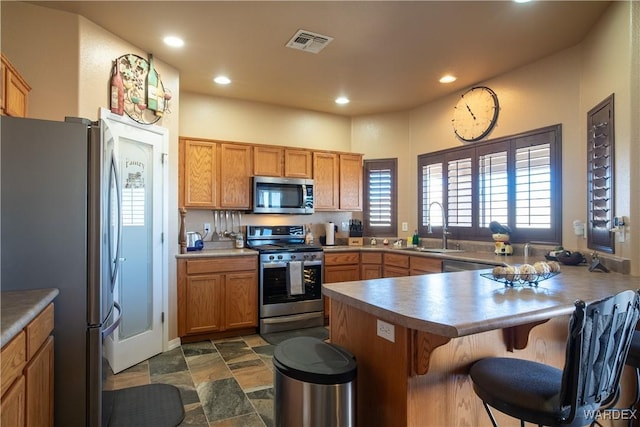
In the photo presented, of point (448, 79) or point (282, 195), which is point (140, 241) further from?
point (448, 79)

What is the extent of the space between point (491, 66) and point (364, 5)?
173cm

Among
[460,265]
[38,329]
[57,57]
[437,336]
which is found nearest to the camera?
[437,336]

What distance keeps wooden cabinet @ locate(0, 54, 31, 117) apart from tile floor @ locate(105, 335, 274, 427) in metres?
1.67

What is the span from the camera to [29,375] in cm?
145

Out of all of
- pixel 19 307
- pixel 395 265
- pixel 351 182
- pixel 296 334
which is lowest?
pixel 296 334

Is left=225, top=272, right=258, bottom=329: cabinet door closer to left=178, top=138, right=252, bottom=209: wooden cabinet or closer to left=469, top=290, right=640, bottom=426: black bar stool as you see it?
left=178, top=138, right=252, bottom=209: wooden cabinet

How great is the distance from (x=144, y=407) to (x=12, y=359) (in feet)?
4.31

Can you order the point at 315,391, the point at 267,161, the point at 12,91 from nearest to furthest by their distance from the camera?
the point at 315,391 < the point at 12,91 < the point at 267,161

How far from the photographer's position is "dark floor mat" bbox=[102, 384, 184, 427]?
2.17m

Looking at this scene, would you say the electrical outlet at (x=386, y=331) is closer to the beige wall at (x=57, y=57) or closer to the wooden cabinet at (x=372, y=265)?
the beige wall at (x=57, y=57)

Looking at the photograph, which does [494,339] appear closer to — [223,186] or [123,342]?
[123,342]

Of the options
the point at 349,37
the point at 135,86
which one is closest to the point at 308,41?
the point at 349,37

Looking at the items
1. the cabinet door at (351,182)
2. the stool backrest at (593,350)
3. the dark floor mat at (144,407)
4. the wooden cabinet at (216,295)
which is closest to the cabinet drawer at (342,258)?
the cabinet door at (351,182)

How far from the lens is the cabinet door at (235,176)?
4.05 meters
